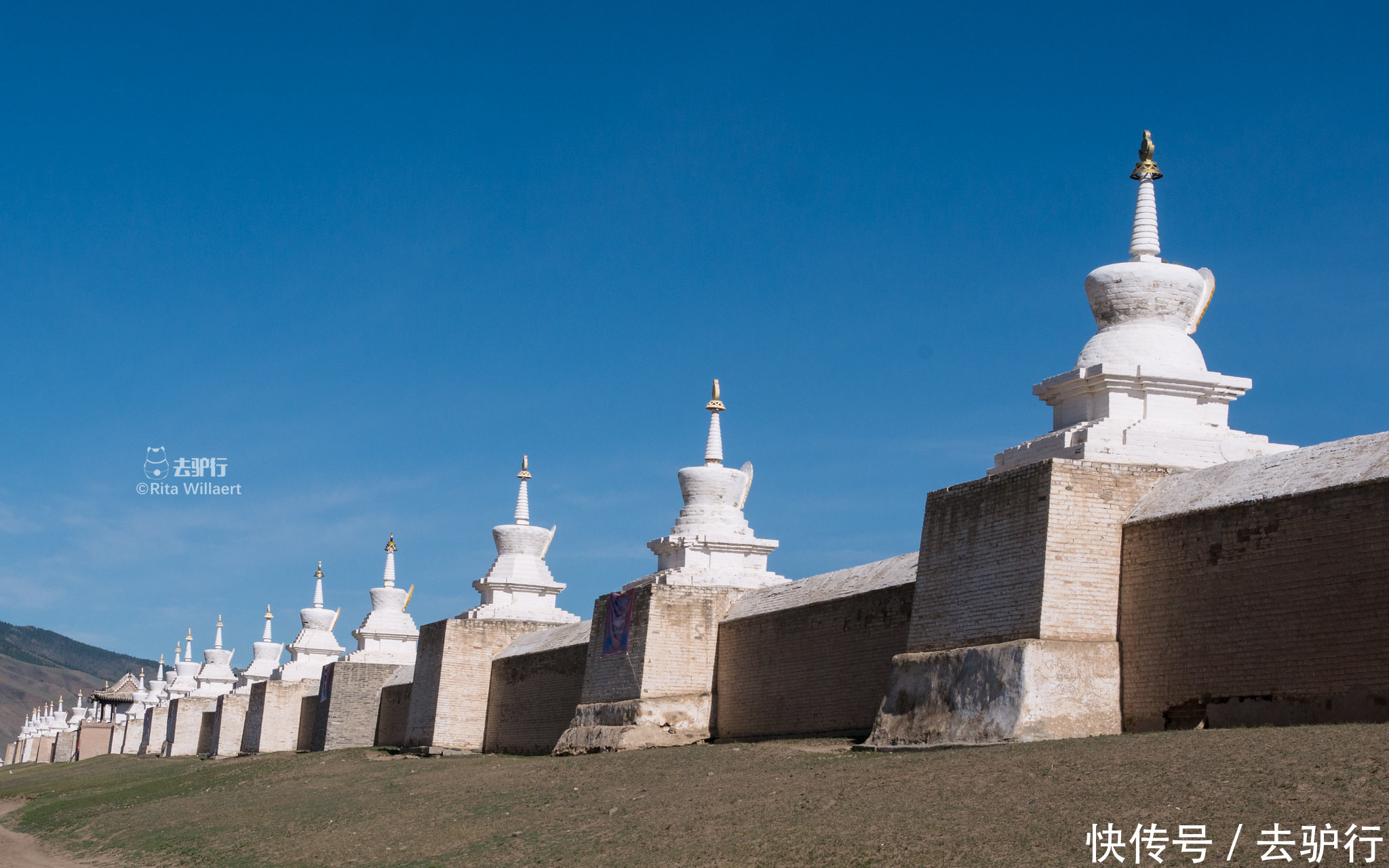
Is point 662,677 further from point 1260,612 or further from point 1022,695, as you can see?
point 1260,612

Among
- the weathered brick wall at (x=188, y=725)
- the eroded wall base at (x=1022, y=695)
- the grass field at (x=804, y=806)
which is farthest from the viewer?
the weathered brick wall at (x=188, y=725)

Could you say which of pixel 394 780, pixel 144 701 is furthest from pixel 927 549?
pixel 144 701

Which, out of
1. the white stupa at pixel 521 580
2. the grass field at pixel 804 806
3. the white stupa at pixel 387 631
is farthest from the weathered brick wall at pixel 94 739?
the grass field at pixel 804 806

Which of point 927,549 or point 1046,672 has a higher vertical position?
point 927,549

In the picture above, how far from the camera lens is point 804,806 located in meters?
14.5

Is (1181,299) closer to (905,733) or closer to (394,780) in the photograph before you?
(905,733)

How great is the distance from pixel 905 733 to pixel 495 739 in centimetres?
1770

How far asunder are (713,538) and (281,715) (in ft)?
84.0

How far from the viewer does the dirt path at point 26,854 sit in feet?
76.4

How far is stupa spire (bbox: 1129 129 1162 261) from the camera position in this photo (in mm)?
19500

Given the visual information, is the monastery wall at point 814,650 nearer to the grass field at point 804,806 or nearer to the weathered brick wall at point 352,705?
the grass field at point 804,806

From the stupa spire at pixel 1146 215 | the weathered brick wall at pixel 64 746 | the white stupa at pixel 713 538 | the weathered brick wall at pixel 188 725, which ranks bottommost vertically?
the weathered brick wall at pixel 64 746

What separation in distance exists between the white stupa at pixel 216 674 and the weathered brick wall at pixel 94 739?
10.5 meters

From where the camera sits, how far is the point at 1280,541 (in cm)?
1448
